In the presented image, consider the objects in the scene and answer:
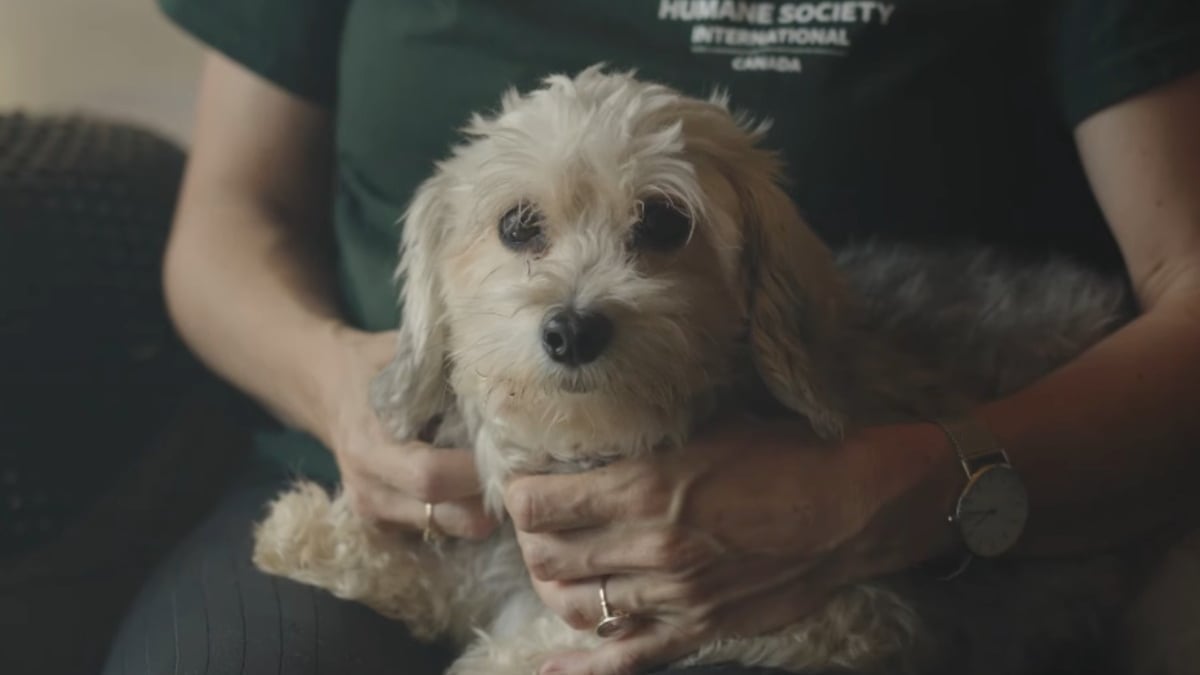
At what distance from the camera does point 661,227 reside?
3.93 feet

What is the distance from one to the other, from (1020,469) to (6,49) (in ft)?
5.73

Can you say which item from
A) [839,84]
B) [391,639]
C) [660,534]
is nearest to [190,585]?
[391,639]

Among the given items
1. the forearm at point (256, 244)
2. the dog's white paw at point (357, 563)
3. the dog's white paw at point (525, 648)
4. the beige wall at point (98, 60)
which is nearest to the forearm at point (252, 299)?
the forearm at point (256, 244)

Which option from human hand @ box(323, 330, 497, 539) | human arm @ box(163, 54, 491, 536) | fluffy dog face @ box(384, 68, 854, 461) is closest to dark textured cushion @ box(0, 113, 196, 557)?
human arm @ box(163, 54, 491, 536)

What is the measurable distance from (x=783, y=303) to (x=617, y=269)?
0.53 ft

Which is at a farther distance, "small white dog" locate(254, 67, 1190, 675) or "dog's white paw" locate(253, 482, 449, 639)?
"dog's white paw" locate(253, 482, 449, 639)

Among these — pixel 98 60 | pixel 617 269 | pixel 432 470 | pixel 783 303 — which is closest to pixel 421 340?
pixel 432 470

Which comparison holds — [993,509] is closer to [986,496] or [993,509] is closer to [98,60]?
[986,496]

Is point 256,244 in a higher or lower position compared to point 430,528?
higher

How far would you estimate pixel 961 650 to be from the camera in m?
1.33

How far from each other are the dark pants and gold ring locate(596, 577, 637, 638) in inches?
3.6

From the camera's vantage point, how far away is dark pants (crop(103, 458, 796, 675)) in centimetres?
131

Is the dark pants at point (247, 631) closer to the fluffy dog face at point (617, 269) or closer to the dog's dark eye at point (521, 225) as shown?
the fluffy dog face at point (617, 269)

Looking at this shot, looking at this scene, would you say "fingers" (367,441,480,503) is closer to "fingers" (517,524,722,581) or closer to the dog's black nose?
"fingers" (517,524,722,581)
